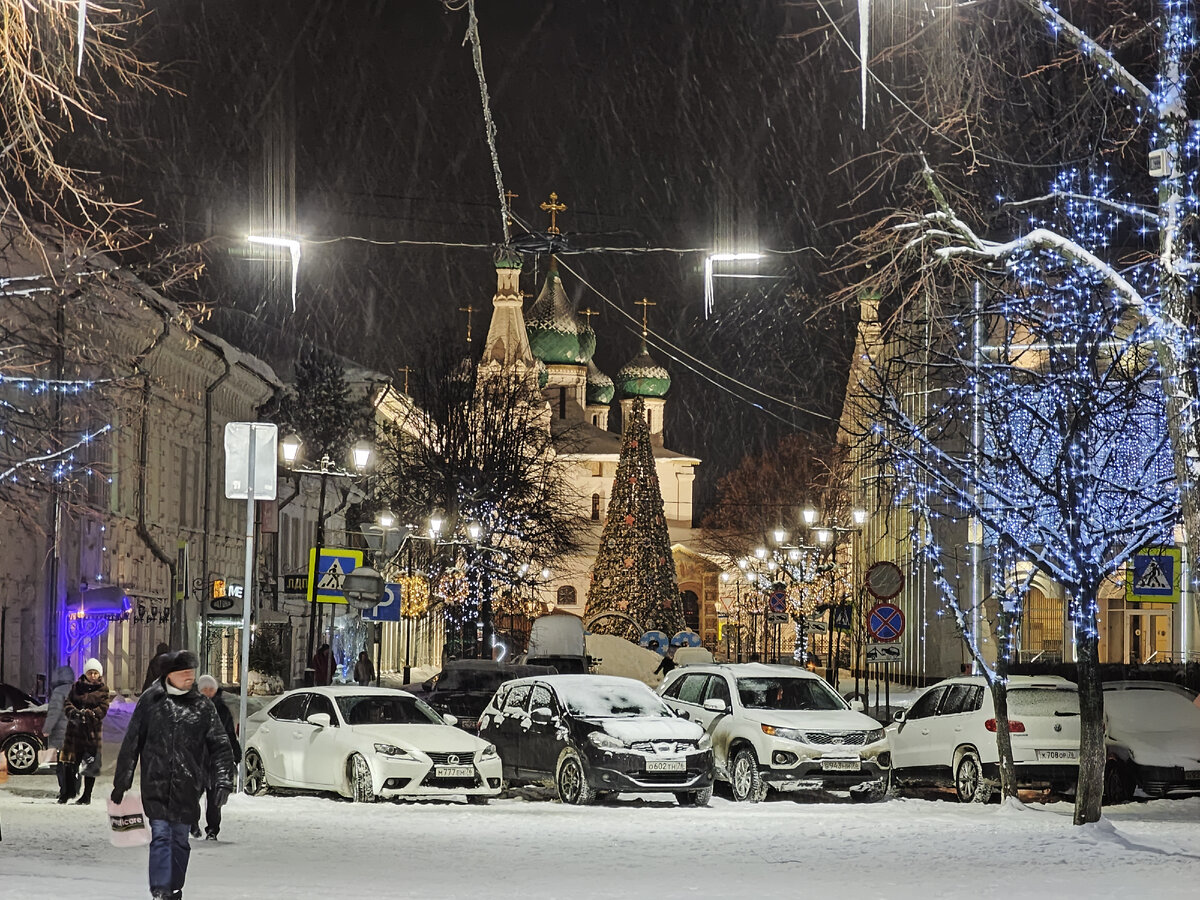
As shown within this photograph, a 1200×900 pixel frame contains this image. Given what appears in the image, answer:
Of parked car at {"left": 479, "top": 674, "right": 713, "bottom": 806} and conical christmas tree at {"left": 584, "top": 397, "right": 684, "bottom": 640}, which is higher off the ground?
conical christmas tree at {"left": 584, "top": 397, "right": 684, "bottom": 640}

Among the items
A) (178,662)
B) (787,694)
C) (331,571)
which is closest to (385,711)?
(331,571)

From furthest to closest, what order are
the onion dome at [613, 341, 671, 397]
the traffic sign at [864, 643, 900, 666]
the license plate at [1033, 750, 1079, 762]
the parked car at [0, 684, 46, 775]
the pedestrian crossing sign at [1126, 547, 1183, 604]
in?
1. the onion dome at [613, 341, 671, 397]
2. the traffic sign at [864, 643, 900, 666]
3. the parked car at [0, 684, 46, 775]
4. the pedestrian crossing sign at [1126, 547, 1183, 604]
5. the license plate at [1033, 750, 1079, 762]

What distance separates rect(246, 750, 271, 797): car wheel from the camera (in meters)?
22.1

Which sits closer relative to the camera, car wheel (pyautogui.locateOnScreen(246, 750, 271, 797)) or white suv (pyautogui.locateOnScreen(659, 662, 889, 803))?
white suv (pyautogui.locateOnScreen(659, 662, 889, 803))

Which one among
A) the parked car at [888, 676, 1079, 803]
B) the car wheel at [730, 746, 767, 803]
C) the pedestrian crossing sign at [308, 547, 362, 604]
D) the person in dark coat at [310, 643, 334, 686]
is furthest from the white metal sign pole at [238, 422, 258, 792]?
the person in dark coat at [310, 643, 334, 686]

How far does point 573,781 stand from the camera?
20.8 metres

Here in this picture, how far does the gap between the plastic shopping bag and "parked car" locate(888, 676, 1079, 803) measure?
1300 centimetres

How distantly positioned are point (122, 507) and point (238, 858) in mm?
35635

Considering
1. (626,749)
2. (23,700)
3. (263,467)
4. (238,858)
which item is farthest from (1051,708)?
(23,700)

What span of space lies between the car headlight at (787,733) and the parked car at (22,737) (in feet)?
33.7

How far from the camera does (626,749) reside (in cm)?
2033

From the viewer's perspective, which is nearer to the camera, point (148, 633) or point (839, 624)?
point (839, 624)

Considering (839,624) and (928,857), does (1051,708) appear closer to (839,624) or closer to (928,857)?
(928,857)

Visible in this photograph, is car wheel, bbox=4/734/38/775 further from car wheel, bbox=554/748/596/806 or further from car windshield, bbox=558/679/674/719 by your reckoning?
car wheel, bbox=554/748/596/806
